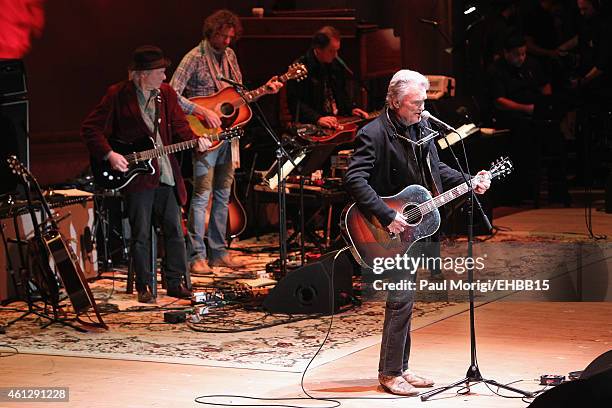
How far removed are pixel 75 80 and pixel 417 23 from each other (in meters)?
3.68

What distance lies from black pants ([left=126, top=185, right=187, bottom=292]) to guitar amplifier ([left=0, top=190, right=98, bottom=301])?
0.51 meters

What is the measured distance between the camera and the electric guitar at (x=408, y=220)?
20.6 ft

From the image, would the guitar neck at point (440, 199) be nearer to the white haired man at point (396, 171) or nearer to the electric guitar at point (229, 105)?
the white haired man at point (396, 171)

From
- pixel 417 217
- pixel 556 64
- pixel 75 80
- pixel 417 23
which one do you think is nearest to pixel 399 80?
pixel 417 217

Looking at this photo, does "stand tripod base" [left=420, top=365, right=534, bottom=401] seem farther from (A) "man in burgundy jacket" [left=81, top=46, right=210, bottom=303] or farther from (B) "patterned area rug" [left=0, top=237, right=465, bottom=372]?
(A) "man in burgundy jacket" [left=81, top=46, right=210, bottom=303]

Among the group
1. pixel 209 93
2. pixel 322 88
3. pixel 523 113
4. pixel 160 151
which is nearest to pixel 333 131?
pixel 322 88

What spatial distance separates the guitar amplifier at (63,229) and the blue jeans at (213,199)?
814 millimetres

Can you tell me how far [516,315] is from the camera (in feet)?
27.3

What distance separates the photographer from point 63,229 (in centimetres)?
958

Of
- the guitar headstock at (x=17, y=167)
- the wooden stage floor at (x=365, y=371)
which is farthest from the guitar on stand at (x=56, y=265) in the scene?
the wooden stage floor at (x=365, y=371)

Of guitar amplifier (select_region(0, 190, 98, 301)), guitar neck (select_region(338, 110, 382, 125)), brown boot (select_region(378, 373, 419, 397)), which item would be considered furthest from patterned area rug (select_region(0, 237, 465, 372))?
guitar neck (select_region(338, 110, 382, 125))

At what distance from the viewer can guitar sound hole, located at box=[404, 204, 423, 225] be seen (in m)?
6.27

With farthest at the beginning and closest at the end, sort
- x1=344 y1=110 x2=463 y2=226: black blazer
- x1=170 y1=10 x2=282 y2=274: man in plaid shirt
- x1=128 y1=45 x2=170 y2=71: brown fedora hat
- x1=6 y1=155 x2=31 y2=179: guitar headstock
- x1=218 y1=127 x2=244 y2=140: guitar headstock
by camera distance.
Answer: x1=170 y1=10 x2=282 y2=274: man in plaid shirt < x1=218 y1=127 x2=244 y2=140: guitar headstock < x1=128 y1=45 x2=170 y2=71: brown fedora hat < x1=6 y1=155 x2=31 y2=179: guitar headstock < x1=344 y1=110 x2=463 y2=226: black blazer

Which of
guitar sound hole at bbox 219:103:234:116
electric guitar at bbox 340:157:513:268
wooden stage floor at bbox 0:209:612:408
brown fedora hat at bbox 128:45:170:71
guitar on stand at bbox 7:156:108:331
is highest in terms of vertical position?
brown fedora hat at bbox 128:45:170:71
